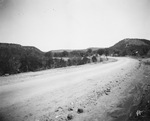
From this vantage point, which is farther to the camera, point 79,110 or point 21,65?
point 21,65

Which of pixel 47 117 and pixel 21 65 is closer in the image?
pixel 47 117

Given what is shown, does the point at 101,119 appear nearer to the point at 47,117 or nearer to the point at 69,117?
the point at 69,117

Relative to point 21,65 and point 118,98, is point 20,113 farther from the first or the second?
point 21,65

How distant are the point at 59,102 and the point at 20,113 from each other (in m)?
1.90

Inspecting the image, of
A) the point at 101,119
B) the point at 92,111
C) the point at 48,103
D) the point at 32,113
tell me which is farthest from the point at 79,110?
the point at 32,113

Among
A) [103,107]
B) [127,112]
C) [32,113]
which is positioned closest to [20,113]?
[32,113]

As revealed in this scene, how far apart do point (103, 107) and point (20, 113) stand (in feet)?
13.3

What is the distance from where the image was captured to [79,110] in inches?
171

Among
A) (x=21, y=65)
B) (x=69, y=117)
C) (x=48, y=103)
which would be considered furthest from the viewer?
(x=21, y=65)

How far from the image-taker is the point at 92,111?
4.39 meters

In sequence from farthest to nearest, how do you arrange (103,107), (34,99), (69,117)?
1. (34,99)
2. (103,107)
3. (69,117)

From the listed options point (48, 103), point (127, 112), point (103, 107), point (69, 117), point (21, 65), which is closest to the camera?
point (69, 117)

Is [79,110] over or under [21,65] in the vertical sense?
under

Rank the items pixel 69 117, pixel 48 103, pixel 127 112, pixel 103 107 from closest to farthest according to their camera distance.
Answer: pixel 69 117 < pixel 127 112 < pixel 103 107 < pixel 48 103
